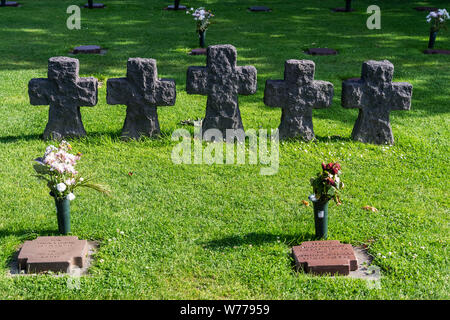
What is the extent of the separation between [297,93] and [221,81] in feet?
3.79

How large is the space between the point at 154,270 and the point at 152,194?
5.42 ft

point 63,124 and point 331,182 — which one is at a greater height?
point 63,124

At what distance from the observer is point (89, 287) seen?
511 cm

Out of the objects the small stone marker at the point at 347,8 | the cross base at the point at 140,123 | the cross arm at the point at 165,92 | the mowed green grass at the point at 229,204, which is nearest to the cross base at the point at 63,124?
the mowed green grass at the point at 229,204

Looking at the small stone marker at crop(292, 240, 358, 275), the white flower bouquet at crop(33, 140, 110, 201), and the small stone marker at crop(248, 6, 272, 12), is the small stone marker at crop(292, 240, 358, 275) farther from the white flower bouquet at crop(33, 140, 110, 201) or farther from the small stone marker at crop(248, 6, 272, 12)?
the small stone marker at crop(248, 6, 272, 12)

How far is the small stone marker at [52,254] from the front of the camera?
5312mm

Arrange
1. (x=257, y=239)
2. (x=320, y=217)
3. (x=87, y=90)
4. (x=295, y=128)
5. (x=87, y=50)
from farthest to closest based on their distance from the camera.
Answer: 1. (x=87, y=50)
2. (x=295, y=128)
3. (x=87, y=90)
4. (x=257, y=239)
5. (x=320, y=217)

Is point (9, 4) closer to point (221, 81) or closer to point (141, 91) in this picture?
point (141, 91)

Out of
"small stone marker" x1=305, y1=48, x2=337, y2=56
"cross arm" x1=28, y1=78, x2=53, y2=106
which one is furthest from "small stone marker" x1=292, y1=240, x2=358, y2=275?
"small stone marker" x1=305, y1=48, x2=337, y2=56

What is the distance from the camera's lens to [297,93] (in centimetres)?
816

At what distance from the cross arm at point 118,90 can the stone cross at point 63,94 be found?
0.21 metres

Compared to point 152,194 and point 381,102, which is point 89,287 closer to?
point 152,194

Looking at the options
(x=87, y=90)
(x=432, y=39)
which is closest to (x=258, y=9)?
(x=432, y=39)

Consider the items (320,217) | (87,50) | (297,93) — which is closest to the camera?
(320,217)
